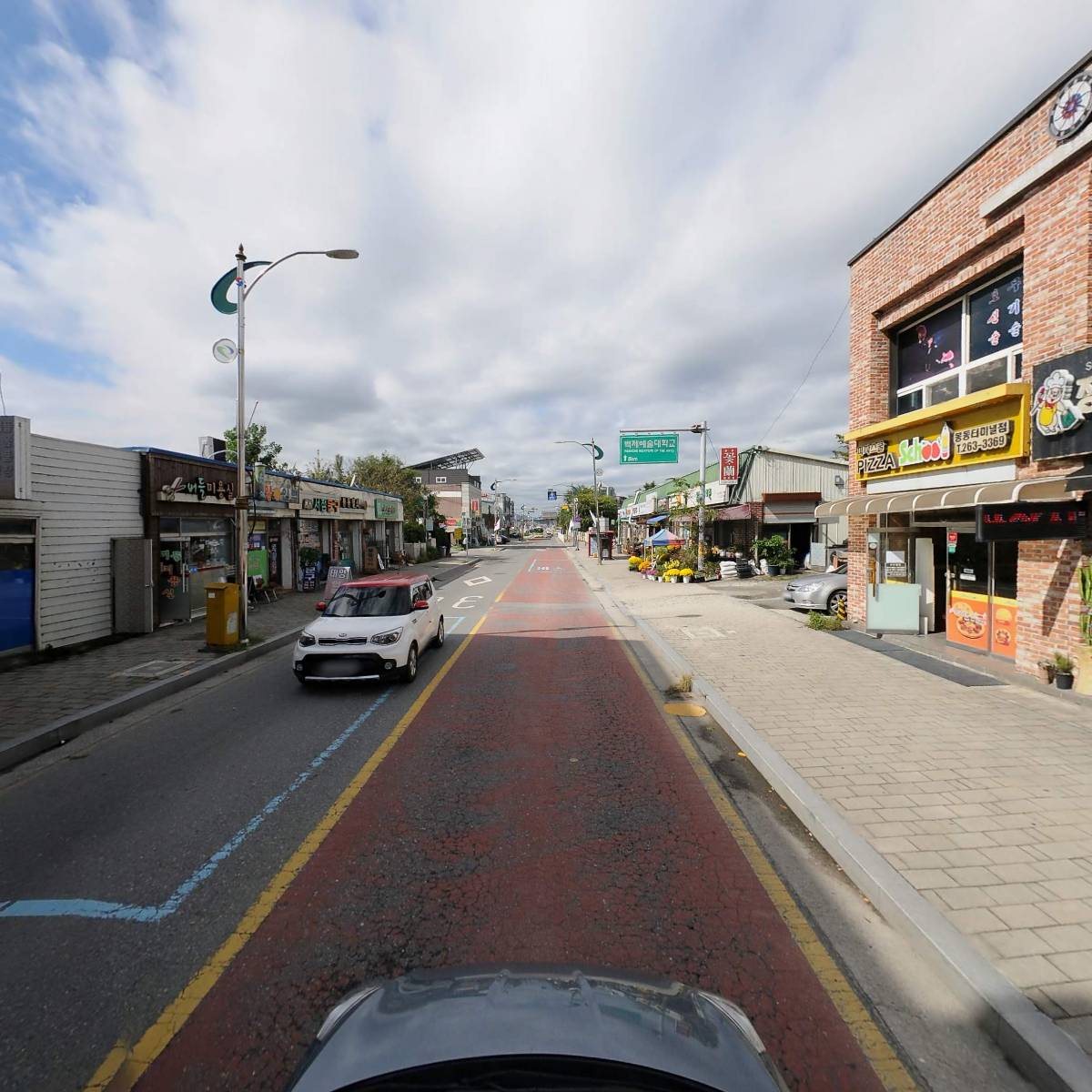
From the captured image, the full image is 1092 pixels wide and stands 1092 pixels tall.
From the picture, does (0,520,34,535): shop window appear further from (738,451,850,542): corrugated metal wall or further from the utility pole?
(738,451,850,542): corrugated metal wall

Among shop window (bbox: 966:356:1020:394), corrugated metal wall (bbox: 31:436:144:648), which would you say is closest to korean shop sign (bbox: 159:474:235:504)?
corrugated metal wall (bbox: 31:436:144:648)

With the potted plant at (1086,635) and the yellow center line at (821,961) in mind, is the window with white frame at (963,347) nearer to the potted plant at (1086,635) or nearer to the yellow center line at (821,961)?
the potted plant at (1086,635)

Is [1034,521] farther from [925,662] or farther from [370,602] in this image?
[370,602]

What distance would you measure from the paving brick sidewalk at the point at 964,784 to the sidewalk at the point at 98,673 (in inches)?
315

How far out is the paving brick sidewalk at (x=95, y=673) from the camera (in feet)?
24.2

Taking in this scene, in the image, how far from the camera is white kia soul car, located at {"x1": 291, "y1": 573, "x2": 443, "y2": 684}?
27.6 ft

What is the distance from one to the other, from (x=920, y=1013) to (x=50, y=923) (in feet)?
15.3

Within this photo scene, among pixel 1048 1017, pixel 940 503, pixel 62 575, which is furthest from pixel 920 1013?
pixel 62 575

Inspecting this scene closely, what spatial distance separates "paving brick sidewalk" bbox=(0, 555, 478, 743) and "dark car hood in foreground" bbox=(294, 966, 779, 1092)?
6830 millimetres

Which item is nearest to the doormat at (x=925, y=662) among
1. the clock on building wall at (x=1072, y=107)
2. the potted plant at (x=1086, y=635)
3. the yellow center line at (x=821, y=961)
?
the potted plant at (x=1086, y=635)

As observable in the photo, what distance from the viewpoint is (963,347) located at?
33.6 feet

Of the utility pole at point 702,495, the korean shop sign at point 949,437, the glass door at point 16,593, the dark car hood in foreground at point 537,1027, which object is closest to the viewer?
the dark car hood in foreground at point 537,1027

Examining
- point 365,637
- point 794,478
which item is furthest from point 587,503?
point 365,637

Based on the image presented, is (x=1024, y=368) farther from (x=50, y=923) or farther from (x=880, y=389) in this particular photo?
(x=50, y=923)
